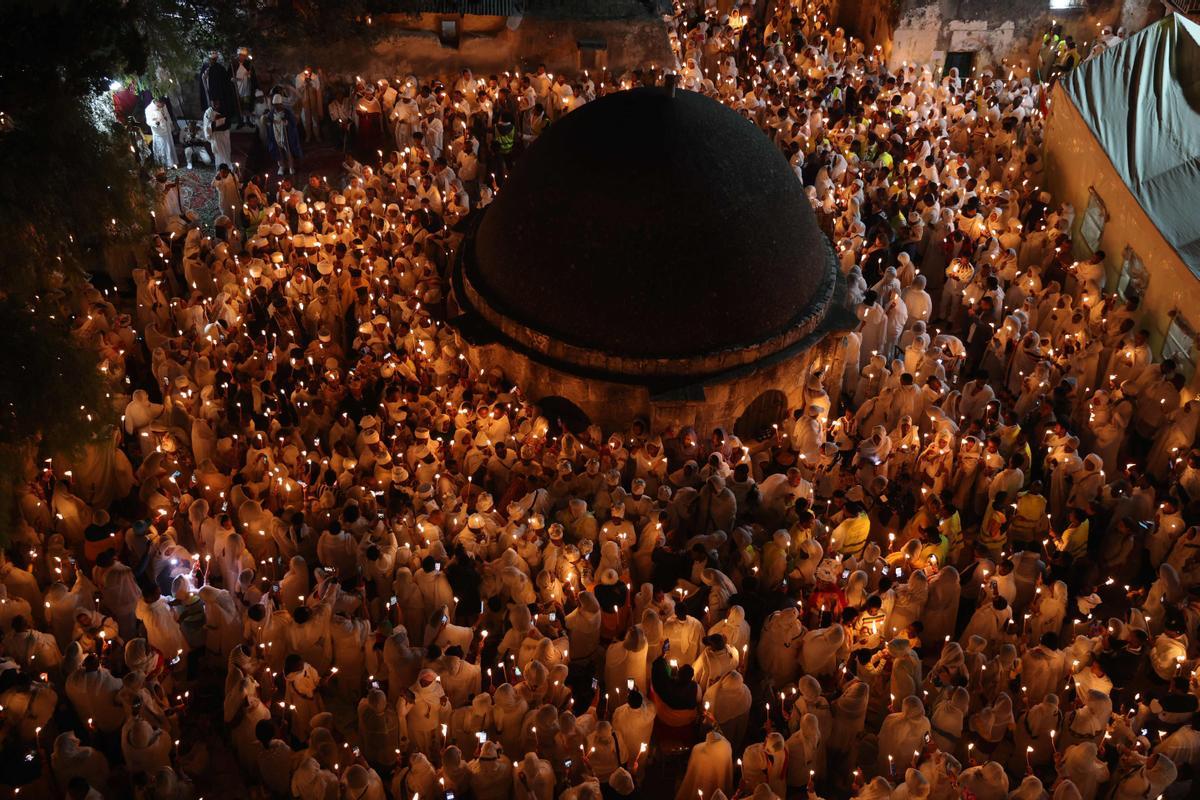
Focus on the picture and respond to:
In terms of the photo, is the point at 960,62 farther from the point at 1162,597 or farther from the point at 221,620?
the point at 221,620

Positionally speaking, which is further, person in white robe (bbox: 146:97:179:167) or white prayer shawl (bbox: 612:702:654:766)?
person in white robe (bbox: 146:97:179:167)

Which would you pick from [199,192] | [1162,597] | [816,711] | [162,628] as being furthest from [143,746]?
[199,192]

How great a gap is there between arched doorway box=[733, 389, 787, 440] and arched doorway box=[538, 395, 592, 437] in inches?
80.8

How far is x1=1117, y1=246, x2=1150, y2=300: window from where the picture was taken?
1570 cm

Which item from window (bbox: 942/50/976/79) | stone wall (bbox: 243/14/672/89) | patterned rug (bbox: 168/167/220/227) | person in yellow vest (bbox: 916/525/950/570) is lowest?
person in yellow vest (bbox: 916/525/950/570)

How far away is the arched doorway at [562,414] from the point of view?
548 inches

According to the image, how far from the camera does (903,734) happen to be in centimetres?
905

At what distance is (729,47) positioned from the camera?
2416cm

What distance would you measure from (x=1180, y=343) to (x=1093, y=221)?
381cm

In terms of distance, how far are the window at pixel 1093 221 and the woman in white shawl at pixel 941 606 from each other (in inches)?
364

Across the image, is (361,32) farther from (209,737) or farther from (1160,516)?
(1160,516)

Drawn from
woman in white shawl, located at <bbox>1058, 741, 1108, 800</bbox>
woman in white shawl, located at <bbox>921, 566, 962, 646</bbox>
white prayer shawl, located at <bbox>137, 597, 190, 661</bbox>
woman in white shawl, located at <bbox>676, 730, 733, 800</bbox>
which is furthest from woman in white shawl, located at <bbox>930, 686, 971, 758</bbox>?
white prayer shawl, located at <bbox>137, 597, 190, 661</bbox>

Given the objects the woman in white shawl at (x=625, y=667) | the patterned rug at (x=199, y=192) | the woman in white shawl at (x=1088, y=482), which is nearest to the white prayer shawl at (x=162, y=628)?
the woman in white shawl at (x=625, y=667)

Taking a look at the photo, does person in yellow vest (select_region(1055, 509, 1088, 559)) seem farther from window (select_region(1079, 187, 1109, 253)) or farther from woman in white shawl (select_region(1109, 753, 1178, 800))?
window (select_region(1079, 187, 1109, 253))
